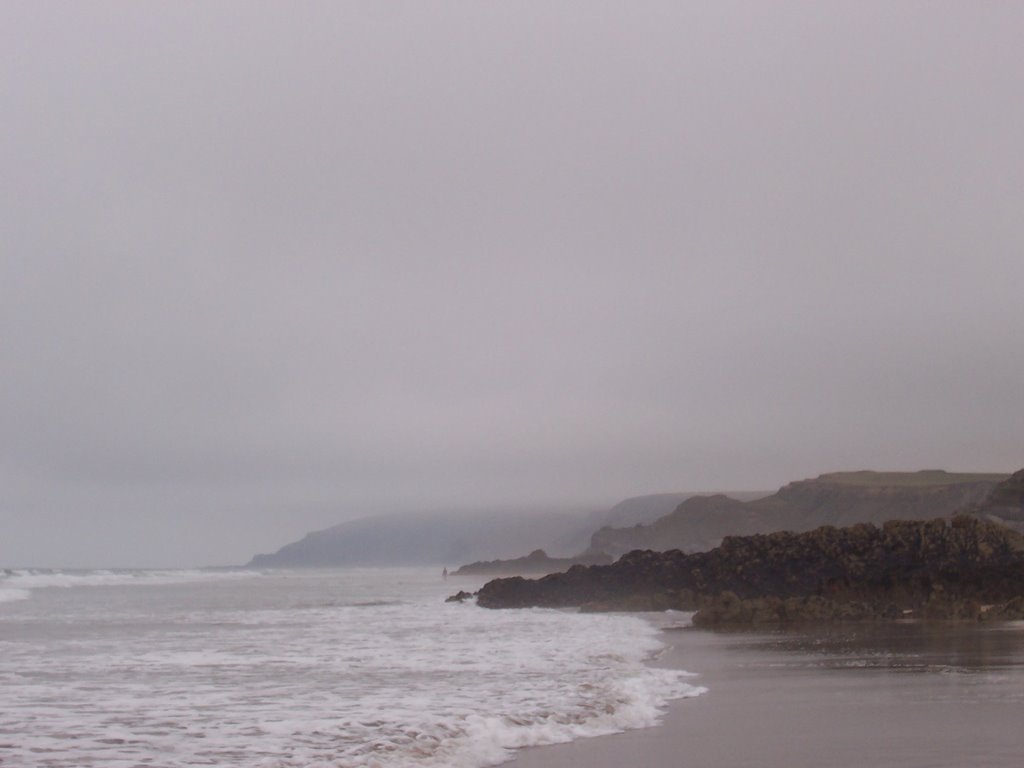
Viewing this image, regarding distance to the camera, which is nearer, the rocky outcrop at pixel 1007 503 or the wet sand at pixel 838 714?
the wet sand at pixel 838 714

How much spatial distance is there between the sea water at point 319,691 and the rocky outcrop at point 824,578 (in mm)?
3486

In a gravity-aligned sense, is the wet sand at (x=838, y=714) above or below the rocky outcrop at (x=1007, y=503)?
below

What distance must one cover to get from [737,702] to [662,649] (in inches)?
228

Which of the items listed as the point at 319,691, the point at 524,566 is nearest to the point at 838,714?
the point at 319,691

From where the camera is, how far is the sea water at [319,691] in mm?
7750

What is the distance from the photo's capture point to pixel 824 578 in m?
23.8

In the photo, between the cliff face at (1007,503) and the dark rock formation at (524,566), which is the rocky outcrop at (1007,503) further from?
the dark rock formation at (524,566)

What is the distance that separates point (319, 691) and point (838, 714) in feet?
16.2

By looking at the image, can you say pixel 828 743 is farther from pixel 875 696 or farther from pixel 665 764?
pixel 875 696

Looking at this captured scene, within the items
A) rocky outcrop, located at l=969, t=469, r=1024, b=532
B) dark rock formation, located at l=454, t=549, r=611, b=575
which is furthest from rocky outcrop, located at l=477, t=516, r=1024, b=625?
dark rock formation, located at l=454, t=549, r=611, b=575

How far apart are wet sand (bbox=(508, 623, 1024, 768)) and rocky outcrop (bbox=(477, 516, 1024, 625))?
6.38m

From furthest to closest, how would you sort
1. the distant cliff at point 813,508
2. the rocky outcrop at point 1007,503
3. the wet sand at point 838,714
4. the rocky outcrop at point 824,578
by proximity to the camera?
the distant cliff at point 813,508, the rocky outcrop at point 1007,503, the rocky outcrop at point 824,578, the wet sand at point 838,714

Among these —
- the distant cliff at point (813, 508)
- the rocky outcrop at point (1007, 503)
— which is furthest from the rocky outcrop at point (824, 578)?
the distant cliff at point (813, 508)

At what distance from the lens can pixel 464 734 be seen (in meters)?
8.16
